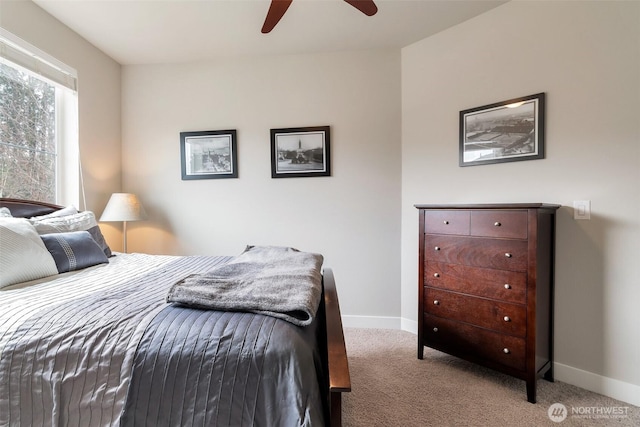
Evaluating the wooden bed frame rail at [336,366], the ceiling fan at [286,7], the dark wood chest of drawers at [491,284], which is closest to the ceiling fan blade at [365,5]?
the ceiling fan at [286,7]

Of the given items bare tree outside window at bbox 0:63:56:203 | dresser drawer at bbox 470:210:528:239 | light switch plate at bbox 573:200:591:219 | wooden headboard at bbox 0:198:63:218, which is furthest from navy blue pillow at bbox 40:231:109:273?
light switch plate at bbox 573:200:591:219

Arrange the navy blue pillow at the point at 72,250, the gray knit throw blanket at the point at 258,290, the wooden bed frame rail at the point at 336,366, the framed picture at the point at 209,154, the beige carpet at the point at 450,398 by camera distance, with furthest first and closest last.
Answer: the framed picture at the point at 209,154 → the navy blue pillow at the point at 72,250 → the beige carpet at the point at 450,398 → the gray knit throw blanket at the point at 258,290 → the wooden bed frame rail at the point at 336,366

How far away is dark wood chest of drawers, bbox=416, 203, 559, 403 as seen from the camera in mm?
1624

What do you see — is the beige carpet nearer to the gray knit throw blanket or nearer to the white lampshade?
the gray knit throw blanket

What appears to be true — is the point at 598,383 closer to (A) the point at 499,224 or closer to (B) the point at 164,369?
(A) the point at 499,224

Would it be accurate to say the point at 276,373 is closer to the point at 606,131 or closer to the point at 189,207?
the point at 606,131

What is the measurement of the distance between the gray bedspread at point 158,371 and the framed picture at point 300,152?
1.97 metres

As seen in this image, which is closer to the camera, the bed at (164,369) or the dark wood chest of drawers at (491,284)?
the bed at (164,369)

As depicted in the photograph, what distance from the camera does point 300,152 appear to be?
2746mm

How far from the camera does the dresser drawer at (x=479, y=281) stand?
5.45 feet

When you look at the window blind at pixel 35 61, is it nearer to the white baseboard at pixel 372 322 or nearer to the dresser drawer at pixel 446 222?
the dresser drawer at pixel 446 222

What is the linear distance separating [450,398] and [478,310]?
0.55m

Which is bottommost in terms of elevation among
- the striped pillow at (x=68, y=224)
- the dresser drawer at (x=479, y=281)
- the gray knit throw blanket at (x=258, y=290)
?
the dresser drawer at (x=479, y=281)

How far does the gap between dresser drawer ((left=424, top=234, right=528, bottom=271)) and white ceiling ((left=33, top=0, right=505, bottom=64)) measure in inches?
68.7
